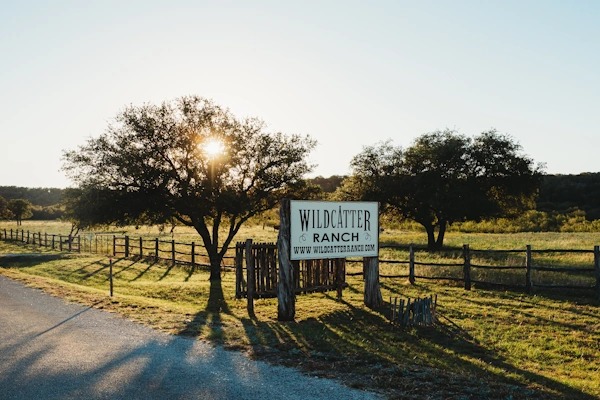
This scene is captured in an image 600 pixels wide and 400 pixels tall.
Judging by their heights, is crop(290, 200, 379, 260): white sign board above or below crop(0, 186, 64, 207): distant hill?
below

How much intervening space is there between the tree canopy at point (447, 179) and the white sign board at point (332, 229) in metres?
20.3

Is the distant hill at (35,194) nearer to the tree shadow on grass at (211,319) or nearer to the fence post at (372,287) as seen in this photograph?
the tree shadow on grass at (211,319)

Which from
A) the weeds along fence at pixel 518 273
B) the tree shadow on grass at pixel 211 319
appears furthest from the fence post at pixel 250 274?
the weeds along fence at pixel 518 273

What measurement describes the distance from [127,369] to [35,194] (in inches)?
6397

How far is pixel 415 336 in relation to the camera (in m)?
10.8

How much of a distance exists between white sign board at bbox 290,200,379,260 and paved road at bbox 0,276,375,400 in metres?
4.52

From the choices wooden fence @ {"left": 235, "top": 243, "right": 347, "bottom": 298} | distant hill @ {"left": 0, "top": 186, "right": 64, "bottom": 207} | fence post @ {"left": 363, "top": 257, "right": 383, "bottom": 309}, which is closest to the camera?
wooden fence @ {"left": 235, "top": 243, "right": 347, "bottom": 298}

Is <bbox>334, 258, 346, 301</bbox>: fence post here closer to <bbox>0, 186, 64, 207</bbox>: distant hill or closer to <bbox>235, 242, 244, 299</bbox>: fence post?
<bbox>235, 242, 244, 299</bbox>: fence post

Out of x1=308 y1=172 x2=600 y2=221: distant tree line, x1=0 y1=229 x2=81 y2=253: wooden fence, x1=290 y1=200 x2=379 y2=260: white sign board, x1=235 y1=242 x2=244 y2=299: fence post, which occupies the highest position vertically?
x1=308 y1=172 x2=600 y2=221: distant tree line

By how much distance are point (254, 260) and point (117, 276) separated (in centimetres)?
1153

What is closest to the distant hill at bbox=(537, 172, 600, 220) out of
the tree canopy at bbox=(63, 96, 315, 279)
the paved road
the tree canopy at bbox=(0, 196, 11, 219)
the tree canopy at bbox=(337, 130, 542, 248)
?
the tree canopy at bbox=(337, 130, 542, 248)

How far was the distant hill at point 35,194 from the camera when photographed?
477ft

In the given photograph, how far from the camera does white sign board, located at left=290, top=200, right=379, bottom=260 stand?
42.9 ft

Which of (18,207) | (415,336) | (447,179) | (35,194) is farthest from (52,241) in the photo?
(35,194)
